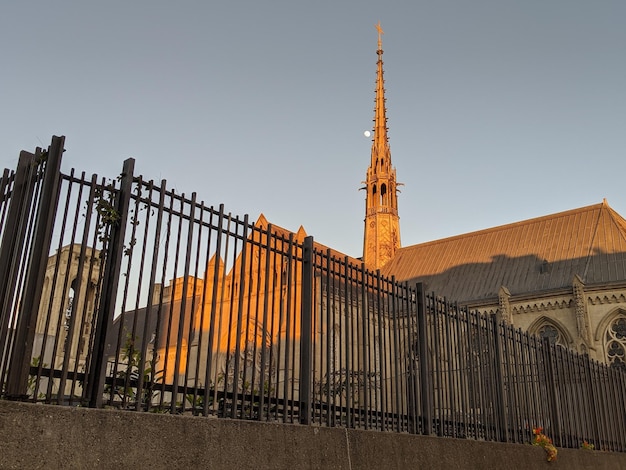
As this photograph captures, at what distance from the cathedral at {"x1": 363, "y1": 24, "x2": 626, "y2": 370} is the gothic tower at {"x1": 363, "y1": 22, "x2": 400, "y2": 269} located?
1.02ft

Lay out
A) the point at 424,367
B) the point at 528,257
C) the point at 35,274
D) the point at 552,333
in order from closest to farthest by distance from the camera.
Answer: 1. the point at 35,274
2. the point at 424,367
3. the point at 552,333
4. the point at 528,257

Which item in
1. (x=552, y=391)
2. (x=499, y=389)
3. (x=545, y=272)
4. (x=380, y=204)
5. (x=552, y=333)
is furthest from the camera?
(x=380, y=204)

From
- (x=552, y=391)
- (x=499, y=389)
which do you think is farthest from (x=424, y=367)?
(x=552, y=391)

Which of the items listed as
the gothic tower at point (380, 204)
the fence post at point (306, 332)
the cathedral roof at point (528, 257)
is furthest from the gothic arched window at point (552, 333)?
the fence post at point (306, 332)

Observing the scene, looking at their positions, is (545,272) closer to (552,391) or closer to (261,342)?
(552,391)

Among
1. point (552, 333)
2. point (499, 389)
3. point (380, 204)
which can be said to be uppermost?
point (380, 204)

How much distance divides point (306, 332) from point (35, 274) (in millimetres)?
2968

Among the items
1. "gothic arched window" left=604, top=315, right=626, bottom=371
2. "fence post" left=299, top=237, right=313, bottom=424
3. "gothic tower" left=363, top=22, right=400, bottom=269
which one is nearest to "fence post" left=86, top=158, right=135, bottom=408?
"fence post" left=299, top=237, right=313, bottom=424

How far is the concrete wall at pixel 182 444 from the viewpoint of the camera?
11.6ft

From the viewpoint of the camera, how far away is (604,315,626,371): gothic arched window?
2712 cm

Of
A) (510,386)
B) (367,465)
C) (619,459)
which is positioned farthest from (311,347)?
(619,459)

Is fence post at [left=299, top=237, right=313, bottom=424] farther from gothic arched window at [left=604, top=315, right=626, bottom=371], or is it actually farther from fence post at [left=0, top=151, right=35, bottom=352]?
gothic arched window at [left=604, top=315, right=626, bottom=371]

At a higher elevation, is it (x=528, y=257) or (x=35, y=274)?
(x=528, y=257)

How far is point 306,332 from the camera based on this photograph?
6309mm
